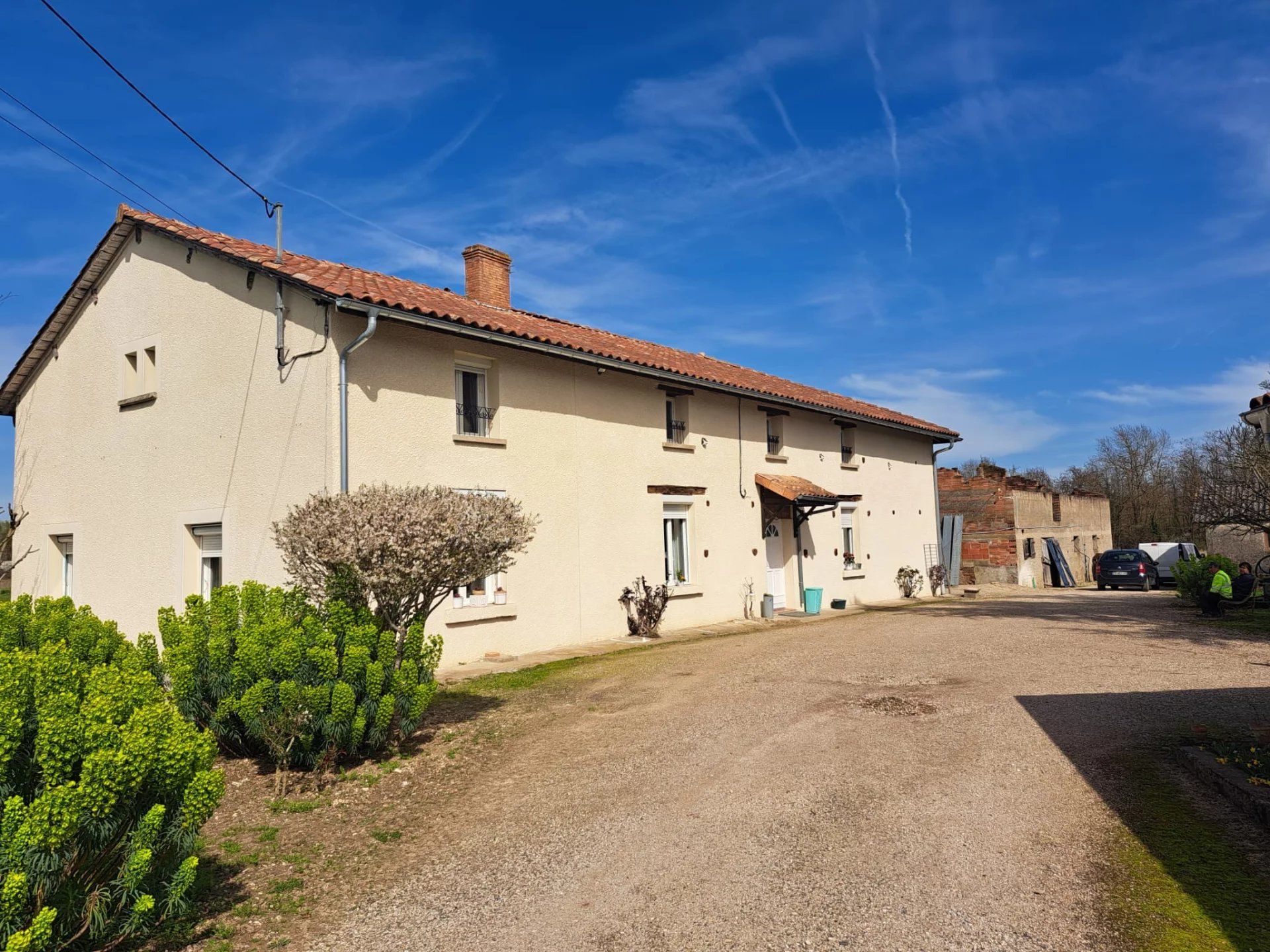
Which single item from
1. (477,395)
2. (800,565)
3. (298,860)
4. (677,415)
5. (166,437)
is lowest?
(298,860)

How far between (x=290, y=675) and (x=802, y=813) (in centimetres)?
369

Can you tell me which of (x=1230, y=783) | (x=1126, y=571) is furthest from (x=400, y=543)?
(x=1126, y=571)

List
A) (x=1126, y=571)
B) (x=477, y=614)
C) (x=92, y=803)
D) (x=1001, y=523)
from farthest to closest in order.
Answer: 1. (x=1001, y=523)
2. (x=1126, y=571)
3. (x=477, y=614)
4. (x=92, y=803)

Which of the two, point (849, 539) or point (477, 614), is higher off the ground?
point (849, 539)

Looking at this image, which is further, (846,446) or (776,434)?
(846,446)

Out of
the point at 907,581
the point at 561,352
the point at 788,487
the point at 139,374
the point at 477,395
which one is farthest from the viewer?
the point at 907,581

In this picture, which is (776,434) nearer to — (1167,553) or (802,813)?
(802,813)

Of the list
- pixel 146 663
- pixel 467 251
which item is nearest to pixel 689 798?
pixel 146 663

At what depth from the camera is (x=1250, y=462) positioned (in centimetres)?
1187

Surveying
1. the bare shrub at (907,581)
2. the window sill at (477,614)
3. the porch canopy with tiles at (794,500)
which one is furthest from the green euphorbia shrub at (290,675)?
the bare shrub at (907,581)

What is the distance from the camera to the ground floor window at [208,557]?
1208cm

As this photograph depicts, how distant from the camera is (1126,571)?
27031 millimetres

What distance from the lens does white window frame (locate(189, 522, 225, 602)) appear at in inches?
475

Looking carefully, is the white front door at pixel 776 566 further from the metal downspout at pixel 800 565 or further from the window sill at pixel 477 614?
the window sill at pixel 477 614
